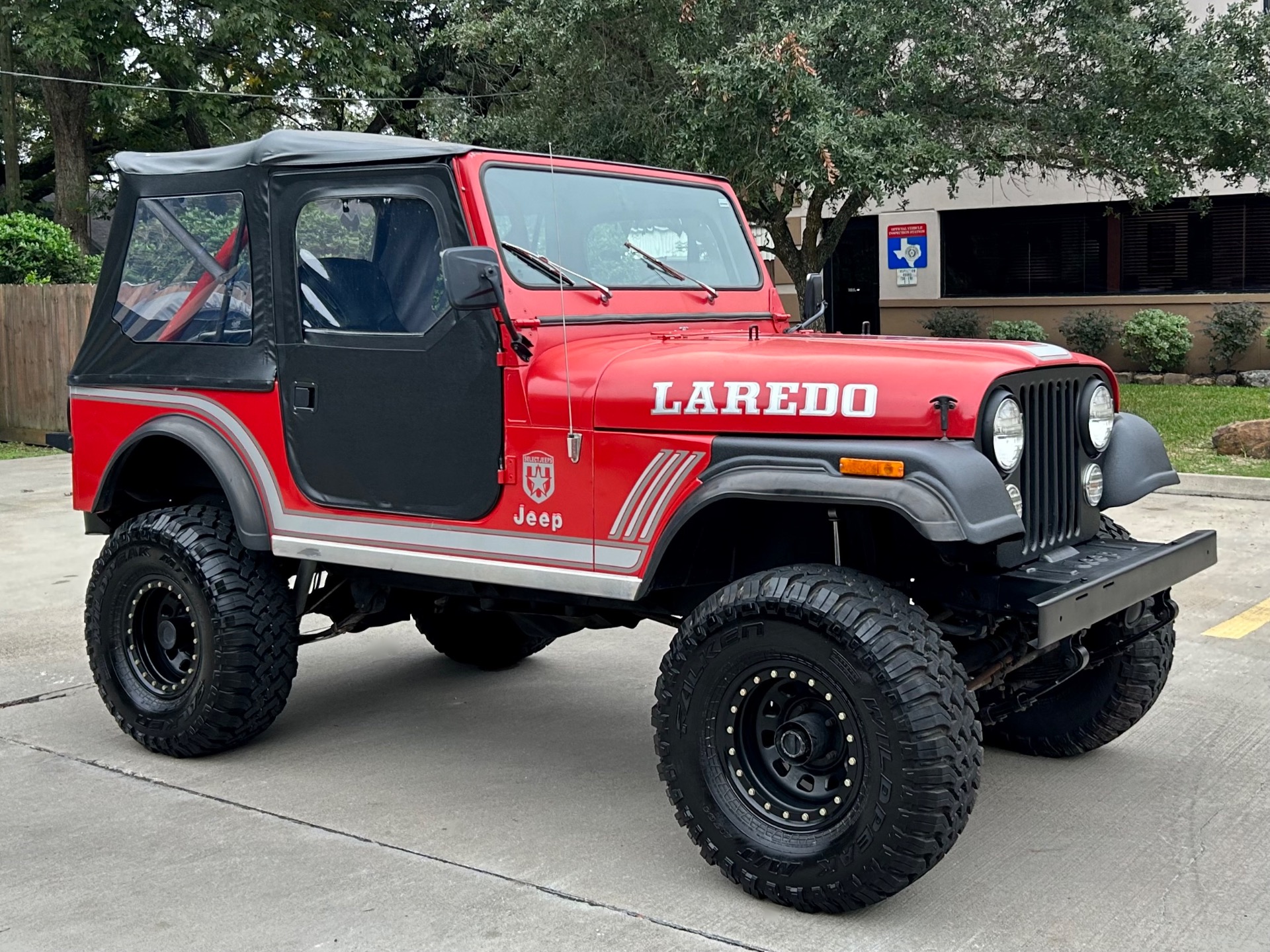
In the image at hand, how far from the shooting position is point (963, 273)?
23.1m

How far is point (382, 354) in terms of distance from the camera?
4.76 metres

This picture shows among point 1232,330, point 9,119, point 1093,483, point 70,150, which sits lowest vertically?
point 1093,483

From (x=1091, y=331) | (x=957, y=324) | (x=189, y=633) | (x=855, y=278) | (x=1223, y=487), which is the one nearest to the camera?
(x=189, y=633)

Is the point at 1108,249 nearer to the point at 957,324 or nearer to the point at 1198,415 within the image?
the point at 957,324

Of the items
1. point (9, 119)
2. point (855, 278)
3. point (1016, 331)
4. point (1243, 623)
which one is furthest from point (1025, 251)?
point (1243, 623)

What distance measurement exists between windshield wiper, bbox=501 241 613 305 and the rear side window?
112cm

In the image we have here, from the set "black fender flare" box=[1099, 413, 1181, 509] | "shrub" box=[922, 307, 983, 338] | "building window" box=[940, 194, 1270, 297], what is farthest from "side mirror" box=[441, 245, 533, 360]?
"shrub" box=[922, 307, 983, 338]

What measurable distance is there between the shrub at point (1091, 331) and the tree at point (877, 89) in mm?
3970

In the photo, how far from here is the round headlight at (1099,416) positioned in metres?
4.29

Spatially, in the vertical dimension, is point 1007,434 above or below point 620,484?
above

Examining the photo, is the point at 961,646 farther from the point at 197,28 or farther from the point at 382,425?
the point at 197,28

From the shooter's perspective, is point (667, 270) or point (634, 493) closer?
point (634, 493)

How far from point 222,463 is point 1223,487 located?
8080 mm

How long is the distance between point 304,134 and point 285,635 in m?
1.80
